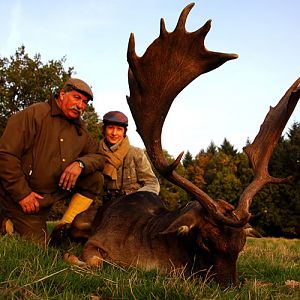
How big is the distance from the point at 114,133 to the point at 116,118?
251mm

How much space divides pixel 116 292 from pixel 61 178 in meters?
2.77

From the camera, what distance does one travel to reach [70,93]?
6.11 meters

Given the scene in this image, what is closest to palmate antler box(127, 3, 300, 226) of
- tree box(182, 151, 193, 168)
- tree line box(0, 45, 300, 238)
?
tree line box(0, 45, 300, 238)

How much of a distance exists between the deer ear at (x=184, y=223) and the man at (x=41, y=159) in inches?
71.8

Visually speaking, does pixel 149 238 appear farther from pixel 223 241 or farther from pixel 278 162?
pixel 278 162

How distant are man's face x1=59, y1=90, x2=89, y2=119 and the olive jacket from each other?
84mm

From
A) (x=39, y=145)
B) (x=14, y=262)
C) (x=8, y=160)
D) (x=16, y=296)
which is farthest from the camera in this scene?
(x=39, y=145)

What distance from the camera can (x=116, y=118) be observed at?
7266 millimetres

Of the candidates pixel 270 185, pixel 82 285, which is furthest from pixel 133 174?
pixel 270 185

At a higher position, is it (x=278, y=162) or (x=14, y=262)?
(x=278, y=162)

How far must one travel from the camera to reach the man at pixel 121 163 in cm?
727

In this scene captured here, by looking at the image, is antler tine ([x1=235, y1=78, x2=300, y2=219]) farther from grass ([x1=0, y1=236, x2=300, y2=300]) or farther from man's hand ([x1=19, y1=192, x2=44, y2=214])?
man's hand ([x1=19, y1=192, x2=44, y2=214])

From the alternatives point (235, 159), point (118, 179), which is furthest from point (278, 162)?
point (118, 179)

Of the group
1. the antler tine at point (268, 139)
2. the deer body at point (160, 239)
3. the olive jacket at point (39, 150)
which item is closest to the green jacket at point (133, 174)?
the olive jacket at point (39, 150)
